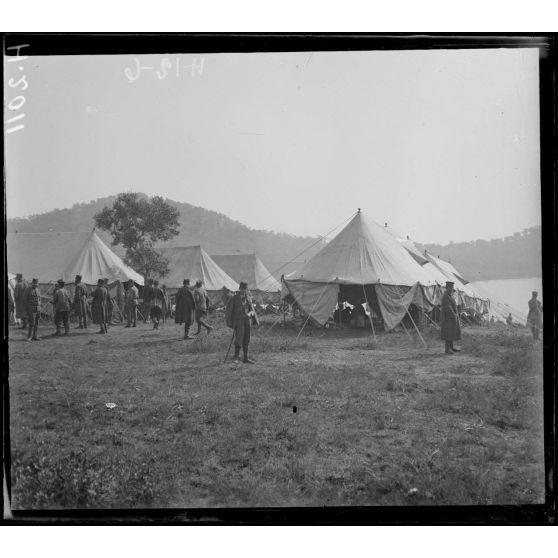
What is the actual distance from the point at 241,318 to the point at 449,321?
79.3 inches

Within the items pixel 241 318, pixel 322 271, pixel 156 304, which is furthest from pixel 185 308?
pixel 322 271

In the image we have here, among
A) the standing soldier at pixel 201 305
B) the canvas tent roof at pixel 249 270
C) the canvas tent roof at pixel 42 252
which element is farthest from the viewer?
the standing soldier at pixel 201 305

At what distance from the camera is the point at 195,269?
434 cm

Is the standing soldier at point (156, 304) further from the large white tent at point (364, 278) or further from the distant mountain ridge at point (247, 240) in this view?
the large white tent at point (364, 278)

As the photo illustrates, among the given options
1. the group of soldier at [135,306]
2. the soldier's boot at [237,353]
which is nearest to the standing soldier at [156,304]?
the group of soldier at [135,306]

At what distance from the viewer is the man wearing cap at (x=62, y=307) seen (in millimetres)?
4264

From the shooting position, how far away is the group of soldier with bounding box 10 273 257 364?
164 inches

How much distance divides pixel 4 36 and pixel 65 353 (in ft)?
9.22

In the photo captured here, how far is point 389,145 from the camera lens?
4.14 meters

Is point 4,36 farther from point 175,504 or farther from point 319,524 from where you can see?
point 319,524

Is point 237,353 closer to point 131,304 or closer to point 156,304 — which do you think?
point 156,304

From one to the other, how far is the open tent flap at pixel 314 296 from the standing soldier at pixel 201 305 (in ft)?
3.17

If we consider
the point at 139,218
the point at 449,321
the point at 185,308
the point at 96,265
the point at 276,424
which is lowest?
the point at 276,424

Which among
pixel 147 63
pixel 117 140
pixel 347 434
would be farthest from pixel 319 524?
pixel 147 63
